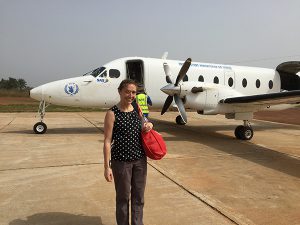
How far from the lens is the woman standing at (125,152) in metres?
3.44

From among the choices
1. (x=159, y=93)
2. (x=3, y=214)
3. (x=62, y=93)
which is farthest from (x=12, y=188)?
(x=159, y=93)

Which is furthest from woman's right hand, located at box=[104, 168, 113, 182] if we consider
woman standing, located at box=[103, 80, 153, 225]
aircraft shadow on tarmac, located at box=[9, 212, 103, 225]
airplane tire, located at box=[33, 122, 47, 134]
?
airplane tire, located at box=[33, 122, 47, 134]

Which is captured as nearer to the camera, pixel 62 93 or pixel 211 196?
pixel 211 196

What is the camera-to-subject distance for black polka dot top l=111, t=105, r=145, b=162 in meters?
3.47

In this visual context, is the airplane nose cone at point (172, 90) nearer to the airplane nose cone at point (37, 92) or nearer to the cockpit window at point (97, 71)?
the cockpit window at point (97, 71)

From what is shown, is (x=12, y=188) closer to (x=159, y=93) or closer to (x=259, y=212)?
(x=259, y=212)

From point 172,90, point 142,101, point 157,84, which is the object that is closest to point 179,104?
point 172,90

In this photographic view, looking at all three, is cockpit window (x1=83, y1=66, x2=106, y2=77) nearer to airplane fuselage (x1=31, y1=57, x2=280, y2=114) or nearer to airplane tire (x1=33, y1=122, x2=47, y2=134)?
airplane fuselage (x1=31, y1=57, x2=280, y2=114)

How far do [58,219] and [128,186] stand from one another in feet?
4.33

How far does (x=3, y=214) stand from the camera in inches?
164

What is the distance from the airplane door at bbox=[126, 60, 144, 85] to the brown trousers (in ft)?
→ 31.9

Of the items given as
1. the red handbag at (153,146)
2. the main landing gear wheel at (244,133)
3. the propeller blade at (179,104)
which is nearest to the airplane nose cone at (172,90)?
the propeller blade at (179,104)

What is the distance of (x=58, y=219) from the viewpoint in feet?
13.3

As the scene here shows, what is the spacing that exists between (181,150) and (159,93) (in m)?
4.60
